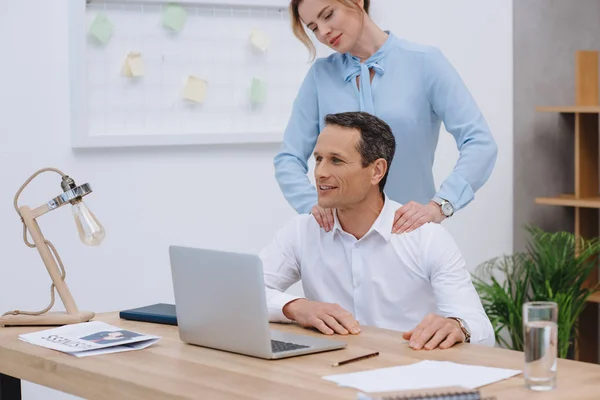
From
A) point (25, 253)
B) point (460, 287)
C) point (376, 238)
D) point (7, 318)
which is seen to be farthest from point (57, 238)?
point (460, 287)

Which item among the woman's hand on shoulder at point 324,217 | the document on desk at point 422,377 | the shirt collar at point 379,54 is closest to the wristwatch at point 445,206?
the woman's hand on shoulder at point 324,217

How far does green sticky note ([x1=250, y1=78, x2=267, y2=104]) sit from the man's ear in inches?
51.8

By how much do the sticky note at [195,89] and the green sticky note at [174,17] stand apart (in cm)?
18

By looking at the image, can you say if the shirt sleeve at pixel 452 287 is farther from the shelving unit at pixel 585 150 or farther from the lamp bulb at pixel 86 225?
the shelving unit at pixel 585 150

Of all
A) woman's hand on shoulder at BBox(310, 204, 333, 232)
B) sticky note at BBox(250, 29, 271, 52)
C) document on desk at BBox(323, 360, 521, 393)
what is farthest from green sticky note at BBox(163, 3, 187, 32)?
document on desk at BBox(323, 360, 521, 393)

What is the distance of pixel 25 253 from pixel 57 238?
0.12 metres

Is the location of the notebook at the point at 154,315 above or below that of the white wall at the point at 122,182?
below

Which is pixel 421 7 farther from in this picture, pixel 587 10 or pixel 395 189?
pixel 395 189

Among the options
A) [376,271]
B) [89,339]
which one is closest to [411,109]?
[376,271]

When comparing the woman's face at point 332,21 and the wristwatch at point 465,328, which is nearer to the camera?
the wristwatch at point 465,328

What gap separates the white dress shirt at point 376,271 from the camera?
2362 millimetres

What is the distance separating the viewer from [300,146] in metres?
2.87

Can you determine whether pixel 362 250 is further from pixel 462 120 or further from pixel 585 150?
pixel 585 150

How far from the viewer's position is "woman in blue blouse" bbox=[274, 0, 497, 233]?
2.65m
